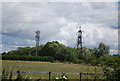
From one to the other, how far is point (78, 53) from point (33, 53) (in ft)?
54.2

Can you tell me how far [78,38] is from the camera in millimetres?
60156

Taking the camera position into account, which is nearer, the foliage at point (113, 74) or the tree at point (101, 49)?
the foliage at point (113, 74)

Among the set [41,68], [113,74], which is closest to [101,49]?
[41,68]

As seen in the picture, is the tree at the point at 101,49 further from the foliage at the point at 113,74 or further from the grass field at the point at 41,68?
the foliage at the point at 113,74

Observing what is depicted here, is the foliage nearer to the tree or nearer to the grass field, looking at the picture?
the grass field

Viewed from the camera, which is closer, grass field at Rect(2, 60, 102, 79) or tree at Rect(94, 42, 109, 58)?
grass field at Rect(2, 60, 102, 79)

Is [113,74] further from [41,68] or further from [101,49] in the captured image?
[101,49]

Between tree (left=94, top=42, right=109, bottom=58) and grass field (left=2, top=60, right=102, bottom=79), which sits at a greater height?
tree (left=94, top=42, right=109, bottom=58)

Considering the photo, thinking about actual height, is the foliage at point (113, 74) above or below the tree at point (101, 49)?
below

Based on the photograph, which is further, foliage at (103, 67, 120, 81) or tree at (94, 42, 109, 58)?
tree at (94, 42, 109, 58)

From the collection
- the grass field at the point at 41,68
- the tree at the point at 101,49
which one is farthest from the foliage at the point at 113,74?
the tree at the point at 101,49

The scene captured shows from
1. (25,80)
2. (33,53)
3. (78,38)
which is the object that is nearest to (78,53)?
(78,38)

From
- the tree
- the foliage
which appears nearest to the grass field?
the foliage

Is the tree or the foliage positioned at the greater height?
the tree
